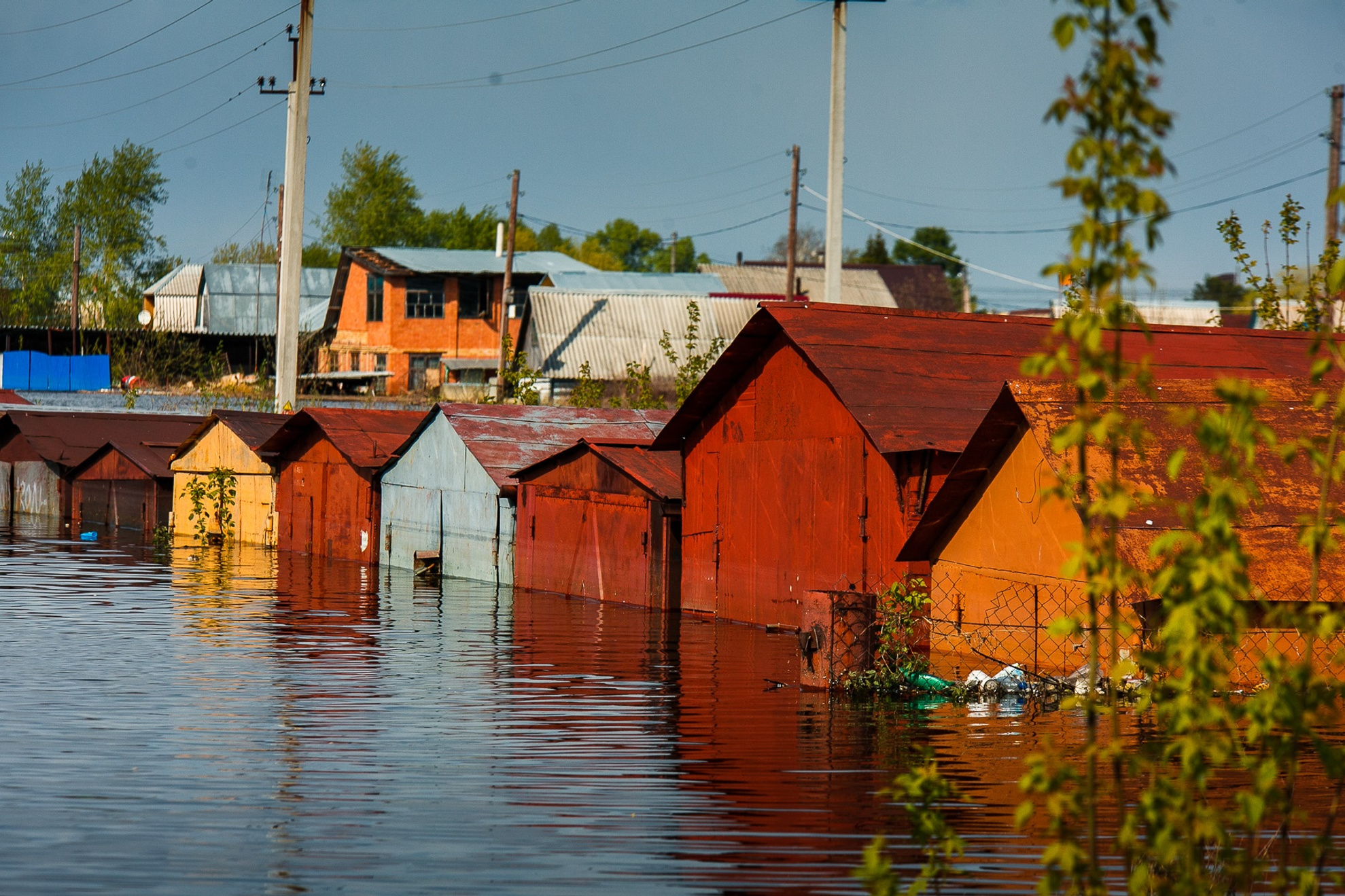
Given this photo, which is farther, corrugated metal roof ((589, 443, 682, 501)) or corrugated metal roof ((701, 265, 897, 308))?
corrugated metal roof ((701, 265, 897, 308))

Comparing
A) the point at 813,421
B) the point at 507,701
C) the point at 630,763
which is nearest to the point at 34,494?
the point at 813,421

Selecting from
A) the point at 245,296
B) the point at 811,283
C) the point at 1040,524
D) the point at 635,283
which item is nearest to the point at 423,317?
the point at 635,283

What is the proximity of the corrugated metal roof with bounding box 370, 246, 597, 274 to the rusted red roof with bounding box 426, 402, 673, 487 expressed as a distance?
1471 inches

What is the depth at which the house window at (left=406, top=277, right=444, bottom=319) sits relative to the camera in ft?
226

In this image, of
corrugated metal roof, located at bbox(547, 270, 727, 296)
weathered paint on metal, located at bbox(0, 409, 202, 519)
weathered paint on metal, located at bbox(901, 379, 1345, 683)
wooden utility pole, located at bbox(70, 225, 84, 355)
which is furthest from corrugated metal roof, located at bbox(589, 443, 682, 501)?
wooden utility pole, located at bbox(70, 225, 84, 355)

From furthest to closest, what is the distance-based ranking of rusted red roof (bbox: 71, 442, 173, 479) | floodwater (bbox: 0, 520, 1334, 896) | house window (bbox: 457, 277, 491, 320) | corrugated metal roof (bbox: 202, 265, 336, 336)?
corrugated metal roof (bbox: 202, 265, 336, 336), house window (bbox: 457, 277, 491, 320), rusted red roof (bbox: 71, 442, 173, 479), floodwater (bbox: 0, 520, 1334, 896)

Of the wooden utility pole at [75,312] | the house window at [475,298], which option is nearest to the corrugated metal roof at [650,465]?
the house window at [475,298]

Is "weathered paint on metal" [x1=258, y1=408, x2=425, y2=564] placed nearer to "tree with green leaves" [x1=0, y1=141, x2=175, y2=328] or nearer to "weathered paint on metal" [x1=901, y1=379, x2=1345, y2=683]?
"weathered paint on metal" [x1=901, y1=379, x2=1345, y2=683]

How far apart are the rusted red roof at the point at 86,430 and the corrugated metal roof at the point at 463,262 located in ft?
70.7

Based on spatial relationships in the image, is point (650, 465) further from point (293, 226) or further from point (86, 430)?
point (86, 430)

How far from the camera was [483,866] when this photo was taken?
840 centimetres

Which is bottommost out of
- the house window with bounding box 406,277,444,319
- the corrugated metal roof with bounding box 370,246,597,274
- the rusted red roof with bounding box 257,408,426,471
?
the rusted red roof with bounding box 257,408,426,471

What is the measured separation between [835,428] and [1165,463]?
19.3 ft

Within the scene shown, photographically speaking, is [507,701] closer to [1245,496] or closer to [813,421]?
[813,421]
